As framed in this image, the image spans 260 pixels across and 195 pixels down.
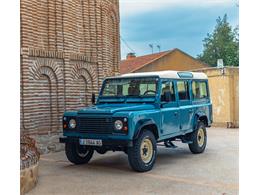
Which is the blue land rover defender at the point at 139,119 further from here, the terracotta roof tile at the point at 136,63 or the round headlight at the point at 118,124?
the terracotta roof tile at the point at 136,63

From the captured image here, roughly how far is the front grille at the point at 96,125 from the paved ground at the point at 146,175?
0.82m

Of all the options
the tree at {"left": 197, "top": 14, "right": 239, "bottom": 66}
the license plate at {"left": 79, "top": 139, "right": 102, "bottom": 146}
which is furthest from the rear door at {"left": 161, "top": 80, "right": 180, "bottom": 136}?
the tree at {"left": 197, "top": 14, "right": 239, "bottom": 66}

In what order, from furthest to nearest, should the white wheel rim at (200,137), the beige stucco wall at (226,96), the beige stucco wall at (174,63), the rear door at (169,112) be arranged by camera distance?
the beige stucco wall at (174,63) → the beige stucco wall at (226,96) → the white wheel rim at (200,137) → the rear door at (169,112)

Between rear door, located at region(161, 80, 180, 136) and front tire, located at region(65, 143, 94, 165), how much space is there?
1721mm

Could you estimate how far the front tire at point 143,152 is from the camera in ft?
22.7

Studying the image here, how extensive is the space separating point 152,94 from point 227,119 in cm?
853

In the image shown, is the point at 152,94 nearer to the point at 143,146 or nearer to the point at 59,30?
the point at 143,146

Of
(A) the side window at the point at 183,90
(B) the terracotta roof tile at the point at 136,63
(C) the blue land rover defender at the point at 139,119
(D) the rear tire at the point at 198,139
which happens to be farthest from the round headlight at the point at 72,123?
(B) the terracotta roof tile at the point at 136,63

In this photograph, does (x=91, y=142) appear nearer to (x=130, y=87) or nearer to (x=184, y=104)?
(x=130, y=87)

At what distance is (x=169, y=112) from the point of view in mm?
7977

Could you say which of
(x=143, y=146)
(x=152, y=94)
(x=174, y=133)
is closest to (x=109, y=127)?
(x=143, y=146)

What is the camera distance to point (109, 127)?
22.9 ft
